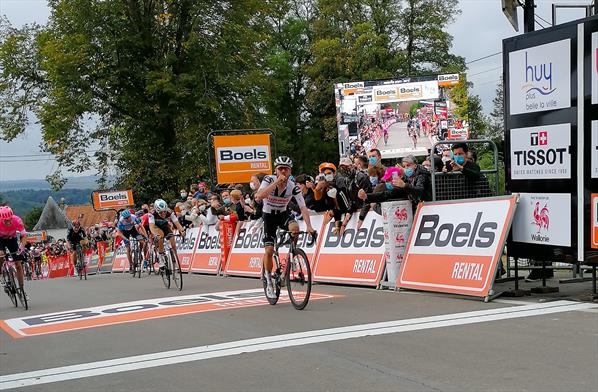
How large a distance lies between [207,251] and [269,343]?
512 inches

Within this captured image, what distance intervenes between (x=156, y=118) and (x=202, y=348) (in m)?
30.6

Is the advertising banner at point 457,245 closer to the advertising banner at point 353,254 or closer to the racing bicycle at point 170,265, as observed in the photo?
the advertising banner at point 353,254

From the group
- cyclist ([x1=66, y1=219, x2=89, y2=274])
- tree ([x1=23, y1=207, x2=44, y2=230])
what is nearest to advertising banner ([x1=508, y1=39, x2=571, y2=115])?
cyclist ([x1=66, y1=219, x2=89, y2=274])

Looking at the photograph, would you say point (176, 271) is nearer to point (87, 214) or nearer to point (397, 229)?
point (397, 229)

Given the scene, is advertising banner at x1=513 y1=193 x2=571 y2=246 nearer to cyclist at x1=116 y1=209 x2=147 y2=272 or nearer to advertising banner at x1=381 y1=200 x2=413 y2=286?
advertising banner at x1=381 y1=200 x2=413 y2=286

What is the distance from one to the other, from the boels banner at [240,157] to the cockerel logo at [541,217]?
51.1 feet

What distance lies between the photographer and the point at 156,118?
36625 millimetres

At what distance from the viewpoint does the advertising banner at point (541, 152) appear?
8.66 metres

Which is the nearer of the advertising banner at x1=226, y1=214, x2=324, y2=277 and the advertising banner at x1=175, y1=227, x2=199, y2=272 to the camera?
the advertising banner at x1=226, y1=214, x2=324, y2=277

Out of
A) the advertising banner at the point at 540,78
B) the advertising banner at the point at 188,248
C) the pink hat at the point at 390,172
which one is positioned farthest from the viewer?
the advertising banner at the point at 188,248

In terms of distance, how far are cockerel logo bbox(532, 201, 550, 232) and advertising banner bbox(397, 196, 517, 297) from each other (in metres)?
0.32

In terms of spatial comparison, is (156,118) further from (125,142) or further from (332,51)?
(332,51)

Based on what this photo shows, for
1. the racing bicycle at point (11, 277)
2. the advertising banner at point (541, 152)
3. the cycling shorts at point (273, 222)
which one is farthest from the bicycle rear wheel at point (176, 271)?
the advertising banner at point (541, 152)

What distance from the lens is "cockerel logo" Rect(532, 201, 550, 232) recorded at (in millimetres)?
9010
